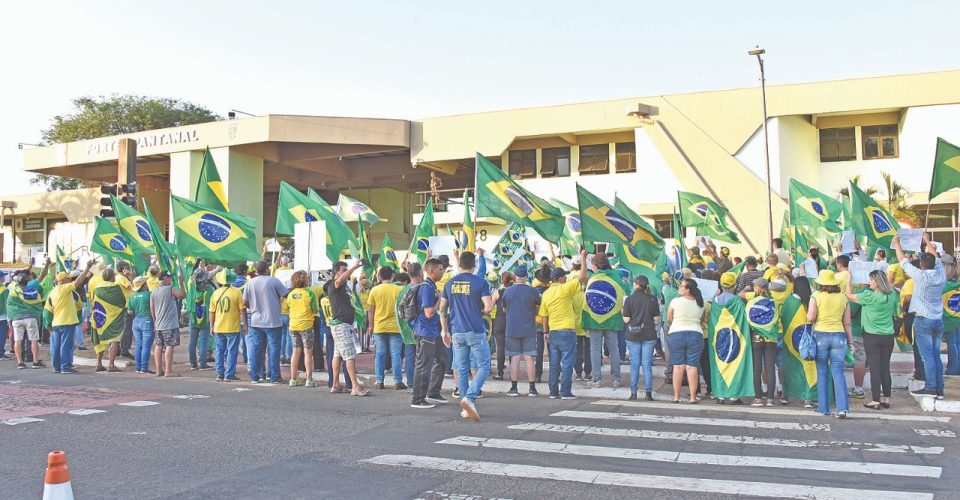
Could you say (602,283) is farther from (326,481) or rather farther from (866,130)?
(866,130)

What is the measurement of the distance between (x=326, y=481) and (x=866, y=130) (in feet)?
93.7

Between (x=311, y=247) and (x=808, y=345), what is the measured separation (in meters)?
7.40

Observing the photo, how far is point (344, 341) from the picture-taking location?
1049cm

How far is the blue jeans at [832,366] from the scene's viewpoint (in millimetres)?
8797

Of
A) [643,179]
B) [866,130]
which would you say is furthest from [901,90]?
[643,179]

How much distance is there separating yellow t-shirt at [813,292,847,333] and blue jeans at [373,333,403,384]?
Result: 565cm

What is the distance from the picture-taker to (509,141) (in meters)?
32.4

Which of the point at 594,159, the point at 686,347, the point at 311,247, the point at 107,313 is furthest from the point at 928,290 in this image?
the point at 594,159

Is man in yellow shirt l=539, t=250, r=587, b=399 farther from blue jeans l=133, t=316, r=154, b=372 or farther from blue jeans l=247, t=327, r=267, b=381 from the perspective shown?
blue jeans l=133, t=316, r=154, b=372

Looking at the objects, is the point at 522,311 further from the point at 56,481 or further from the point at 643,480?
the point at 56,481

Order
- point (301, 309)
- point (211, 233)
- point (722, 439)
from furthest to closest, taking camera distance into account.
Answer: point (211, 233) < point (301, 309) < point (722, 439)

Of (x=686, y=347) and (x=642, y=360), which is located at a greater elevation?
(x=686, y=347)

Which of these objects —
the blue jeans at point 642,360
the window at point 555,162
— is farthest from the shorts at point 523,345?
the window at point 555,162

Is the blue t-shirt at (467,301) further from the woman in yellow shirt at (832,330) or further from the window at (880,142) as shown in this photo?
the window at (880,142)
